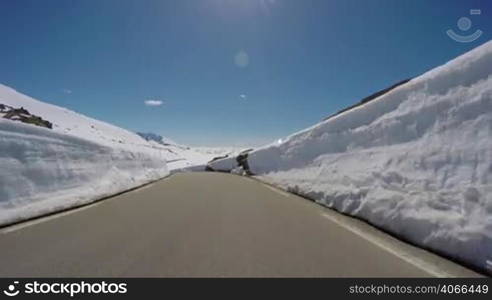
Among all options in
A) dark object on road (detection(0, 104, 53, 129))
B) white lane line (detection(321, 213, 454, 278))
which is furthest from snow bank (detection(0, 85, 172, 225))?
white lane line (detection(321, 213, 454, 278))

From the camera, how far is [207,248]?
4.82 meters

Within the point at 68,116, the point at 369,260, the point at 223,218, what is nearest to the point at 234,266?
the point at 369,260

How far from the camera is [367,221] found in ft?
22.1

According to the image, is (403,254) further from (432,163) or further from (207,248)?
(207,248)

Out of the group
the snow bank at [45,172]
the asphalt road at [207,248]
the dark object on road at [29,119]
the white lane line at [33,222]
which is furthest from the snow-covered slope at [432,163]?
the dark object on road at [29,119]

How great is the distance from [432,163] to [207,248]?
366 cm

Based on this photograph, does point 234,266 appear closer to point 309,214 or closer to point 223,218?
point 223,218

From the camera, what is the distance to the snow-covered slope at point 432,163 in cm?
428

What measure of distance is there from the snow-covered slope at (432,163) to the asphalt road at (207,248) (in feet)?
1.21

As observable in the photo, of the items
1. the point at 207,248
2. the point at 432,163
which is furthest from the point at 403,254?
the point at 207,248

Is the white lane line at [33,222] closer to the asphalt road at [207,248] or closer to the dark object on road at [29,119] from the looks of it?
the asphalt road at [207,248]

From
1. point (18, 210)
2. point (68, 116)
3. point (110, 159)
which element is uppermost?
point (68, 116)

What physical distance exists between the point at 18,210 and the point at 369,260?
20.6 feet

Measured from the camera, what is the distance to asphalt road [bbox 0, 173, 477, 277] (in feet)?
12.6
